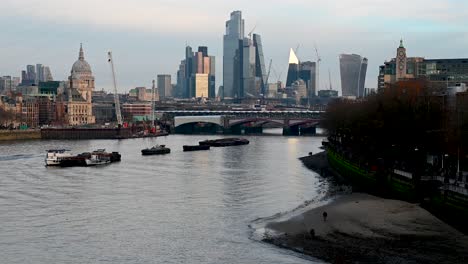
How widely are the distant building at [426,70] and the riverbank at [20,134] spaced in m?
45.0

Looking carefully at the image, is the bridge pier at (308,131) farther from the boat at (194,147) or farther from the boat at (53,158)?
the boat at (53,158)

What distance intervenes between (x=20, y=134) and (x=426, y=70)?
52.9 metres

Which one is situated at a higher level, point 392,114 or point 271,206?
point 392,114

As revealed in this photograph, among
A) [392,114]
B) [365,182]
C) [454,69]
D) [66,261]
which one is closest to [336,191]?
[365,182]

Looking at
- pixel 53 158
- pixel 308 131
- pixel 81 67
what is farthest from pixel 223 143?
pixel 81 67

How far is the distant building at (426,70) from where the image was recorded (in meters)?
90.2

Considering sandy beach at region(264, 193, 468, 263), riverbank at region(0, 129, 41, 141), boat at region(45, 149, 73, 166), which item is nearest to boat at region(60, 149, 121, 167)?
boat at region(45, 149, 73, 166)

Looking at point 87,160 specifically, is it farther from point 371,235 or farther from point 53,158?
point 371,235

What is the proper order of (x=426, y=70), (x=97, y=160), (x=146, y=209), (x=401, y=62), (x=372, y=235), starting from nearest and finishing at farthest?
1. (x=372, y=235)
2. (x=146, y=209)
3. (x=97, y=160)
4. (x=426, y=70)
5. (x=401, y=62)

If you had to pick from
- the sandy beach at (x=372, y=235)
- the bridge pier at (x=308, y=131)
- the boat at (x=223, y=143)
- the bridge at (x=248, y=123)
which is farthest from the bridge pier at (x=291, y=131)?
the sandy beach at (x=372, y=235)

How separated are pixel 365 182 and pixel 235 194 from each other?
6.56m

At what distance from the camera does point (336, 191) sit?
39250mm

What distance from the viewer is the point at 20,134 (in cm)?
10275

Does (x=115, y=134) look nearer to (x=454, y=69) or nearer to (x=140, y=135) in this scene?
(x=140, y=135)
